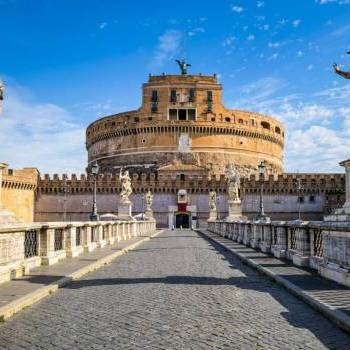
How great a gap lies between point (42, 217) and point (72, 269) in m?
54.1

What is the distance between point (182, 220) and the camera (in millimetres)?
62188

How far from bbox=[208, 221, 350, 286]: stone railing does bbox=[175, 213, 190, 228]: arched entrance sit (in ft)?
148

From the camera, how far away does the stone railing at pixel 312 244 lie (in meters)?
7.62

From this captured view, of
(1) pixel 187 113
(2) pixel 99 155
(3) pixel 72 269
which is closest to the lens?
(3) pixel 72 269

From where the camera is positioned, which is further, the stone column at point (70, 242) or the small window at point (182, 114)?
the small window at point (182, 114)

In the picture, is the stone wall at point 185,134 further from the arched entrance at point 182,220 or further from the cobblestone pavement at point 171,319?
the cobblestone pavement at point 171,319

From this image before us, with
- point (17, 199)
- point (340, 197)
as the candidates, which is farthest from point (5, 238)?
point (340, 197)

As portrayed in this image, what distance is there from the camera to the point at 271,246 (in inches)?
555

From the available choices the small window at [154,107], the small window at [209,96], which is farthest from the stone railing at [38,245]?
the small window at [209,96]

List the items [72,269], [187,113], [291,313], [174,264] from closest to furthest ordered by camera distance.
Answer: [291,313] → [72,269] → [174,264] → [187,113]

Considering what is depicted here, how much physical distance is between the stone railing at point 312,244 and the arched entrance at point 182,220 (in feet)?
148

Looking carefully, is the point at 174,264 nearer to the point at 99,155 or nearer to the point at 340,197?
the point at 340,197

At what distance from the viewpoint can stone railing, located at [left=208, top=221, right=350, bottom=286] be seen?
25.0ft

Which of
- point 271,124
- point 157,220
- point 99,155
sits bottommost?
point 157,220
